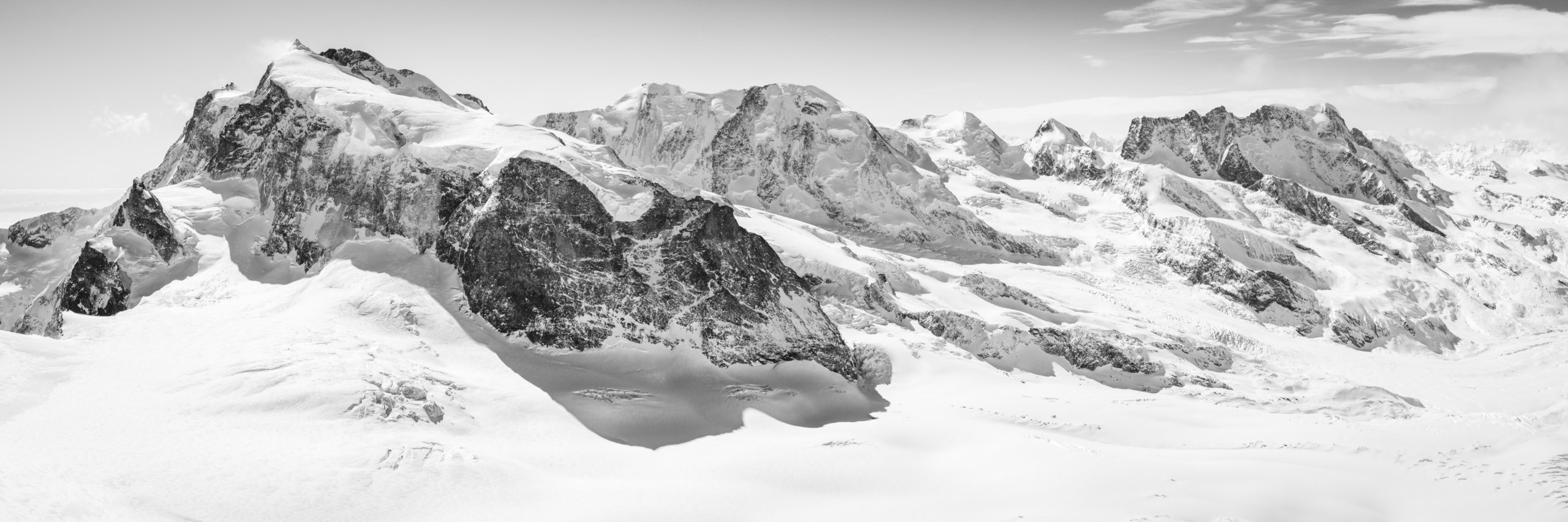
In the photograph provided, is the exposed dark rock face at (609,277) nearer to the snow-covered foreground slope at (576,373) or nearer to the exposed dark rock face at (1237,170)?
the snow-covered foreground slope at (576,373)

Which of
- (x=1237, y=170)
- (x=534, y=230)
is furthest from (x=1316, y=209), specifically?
(x=534, y=230)

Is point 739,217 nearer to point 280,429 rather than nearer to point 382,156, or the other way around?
point 382,156

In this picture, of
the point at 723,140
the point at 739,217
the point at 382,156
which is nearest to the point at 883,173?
the point at 723,140

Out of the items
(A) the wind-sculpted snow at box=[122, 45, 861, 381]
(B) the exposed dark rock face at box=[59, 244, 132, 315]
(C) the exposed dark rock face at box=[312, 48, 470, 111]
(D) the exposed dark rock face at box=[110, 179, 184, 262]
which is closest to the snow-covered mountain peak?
(C) the exposed dark rock face at box=[312, 48, 470, 111]

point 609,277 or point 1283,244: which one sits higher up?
point 609,277

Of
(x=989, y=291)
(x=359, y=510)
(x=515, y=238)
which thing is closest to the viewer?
(x=359, y=510)

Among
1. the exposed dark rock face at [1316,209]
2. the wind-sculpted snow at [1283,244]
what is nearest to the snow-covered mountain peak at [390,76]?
the wind-sculpted snow at [1283,244]

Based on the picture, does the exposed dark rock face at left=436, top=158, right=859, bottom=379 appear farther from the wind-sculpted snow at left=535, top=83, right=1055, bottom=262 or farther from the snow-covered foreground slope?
the wind-sculpted snow at left=535, top=83, right=1055, bottom=262

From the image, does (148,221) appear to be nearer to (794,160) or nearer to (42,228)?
(42,228)
